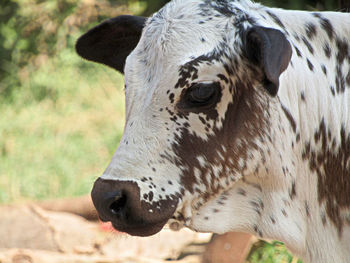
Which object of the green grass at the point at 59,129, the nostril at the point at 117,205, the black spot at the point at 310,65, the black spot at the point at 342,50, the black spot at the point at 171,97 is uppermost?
the black spot at the point at 342,50

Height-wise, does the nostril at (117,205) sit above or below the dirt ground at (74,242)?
above

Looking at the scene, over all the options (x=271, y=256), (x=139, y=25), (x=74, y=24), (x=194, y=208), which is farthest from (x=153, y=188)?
(x=74, y=24)

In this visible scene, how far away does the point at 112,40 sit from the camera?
2668 millimetres

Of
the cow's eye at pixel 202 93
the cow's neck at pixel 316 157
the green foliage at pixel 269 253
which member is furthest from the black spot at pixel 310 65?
the green foliage at pixel 269 253

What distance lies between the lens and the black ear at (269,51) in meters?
1.90

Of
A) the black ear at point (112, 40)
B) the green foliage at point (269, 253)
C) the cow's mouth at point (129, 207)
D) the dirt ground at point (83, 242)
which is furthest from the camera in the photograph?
the dirt ground at point (83, 242)

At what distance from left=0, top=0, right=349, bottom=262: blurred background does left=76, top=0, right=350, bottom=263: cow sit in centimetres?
281

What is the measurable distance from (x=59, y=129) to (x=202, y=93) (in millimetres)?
3846

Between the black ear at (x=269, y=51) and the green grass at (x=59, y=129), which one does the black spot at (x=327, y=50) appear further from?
the green grass at (x=59, y=129)

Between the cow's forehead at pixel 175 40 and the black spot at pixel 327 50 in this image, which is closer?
the cow's forehead at pixel 175 40

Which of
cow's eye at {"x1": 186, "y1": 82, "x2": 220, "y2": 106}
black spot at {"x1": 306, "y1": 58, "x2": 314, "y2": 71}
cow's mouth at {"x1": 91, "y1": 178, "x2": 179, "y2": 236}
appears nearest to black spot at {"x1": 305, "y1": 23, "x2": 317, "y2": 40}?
black spot at {"x1": 306, "y1": 58, "x2": 314, "y2": 71}

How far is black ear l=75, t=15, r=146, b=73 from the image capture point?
8.45ft

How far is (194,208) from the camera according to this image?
2195mm

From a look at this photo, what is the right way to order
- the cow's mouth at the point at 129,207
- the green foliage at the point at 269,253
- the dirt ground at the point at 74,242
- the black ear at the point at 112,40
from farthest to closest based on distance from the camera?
the dirt ground at the point at 74,242 → the green foliage at the point at 269,253 → the black ear at the point at 112,40 → the cow's mouth at the point at 129,207
